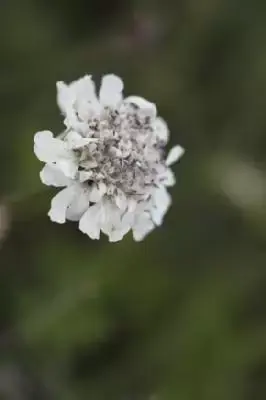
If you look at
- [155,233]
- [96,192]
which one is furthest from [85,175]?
[155,233]

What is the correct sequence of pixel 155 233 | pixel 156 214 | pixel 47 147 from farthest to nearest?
pixel 155 233 → pixel 156 214 → pixel 47 147

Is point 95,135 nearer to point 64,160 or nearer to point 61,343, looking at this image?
point 64,160

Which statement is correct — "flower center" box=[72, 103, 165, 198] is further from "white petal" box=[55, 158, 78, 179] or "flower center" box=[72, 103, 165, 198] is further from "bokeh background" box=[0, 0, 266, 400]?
"bokeh background" box=[0, 0, 266, 400]

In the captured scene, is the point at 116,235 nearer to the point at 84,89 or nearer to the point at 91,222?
the point at 91,222

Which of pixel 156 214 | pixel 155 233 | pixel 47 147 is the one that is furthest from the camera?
pixel 155 233

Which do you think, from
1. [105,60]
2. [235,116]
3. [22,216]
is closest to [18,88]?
[105,60]

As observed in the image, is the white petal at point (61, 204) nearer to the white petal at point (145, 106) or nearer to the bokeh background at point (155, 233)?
the white petal at point (145, 106)

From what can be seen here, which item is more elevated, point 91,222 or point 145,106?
point 145,106

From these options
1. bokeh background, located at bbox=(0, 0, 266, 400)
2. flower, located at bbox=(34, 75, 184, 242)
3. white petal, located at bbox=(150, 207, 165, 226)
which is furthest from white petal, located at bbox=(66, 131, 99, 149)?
bokeh background, located at bbox=(0, 0, 266, 400)

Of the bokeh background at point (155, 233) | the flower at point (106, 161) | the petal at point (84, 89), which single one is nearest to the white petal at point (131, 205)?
the flower at point (106, 161)
